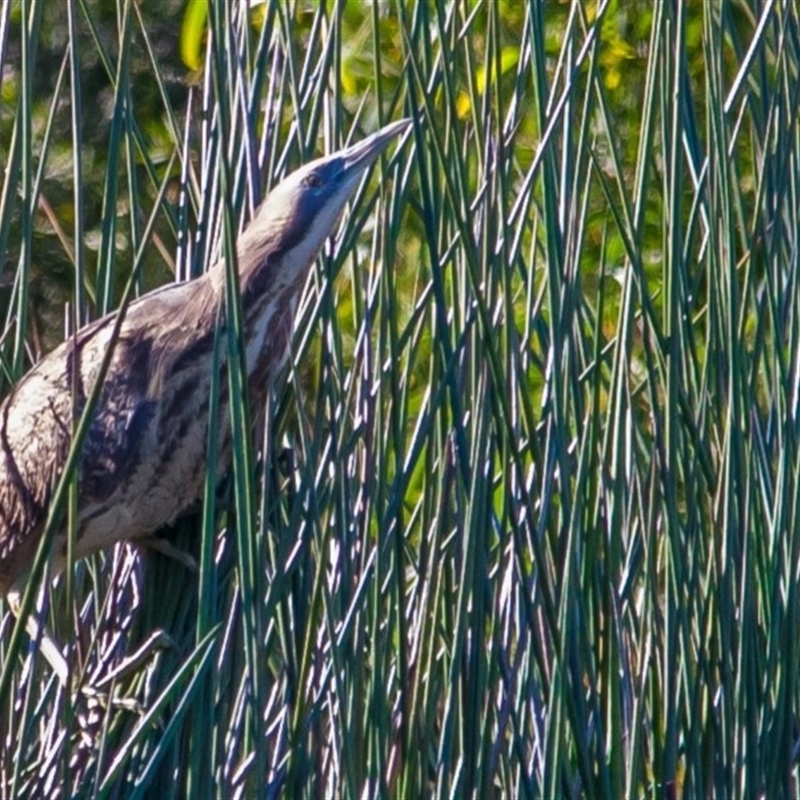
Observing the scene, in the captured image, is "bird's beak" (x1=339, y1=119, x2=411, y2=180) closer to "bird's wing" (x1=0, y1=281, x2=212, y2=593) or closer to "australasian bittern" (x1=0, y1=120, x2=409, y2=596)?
"australasian bittern" (x1=0, y1=120, x2=409, y2=596)

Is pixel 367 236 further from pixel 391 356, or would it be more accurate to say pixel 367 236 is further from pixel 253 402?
pixel 391 356

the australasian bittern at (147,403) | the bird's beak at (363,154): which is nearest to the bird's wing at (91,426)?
the australasian bittern at (147,403)

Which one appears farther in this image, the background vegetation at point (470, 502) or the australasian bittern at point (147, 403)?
the australasian bittern at point (147, 403)

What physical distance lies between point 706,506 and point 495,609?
7.6 inches

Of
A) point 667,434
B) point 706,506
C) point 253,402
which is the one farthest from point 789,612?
point 253,402

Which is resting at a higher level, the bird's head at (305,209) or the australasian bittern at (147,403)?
the bird's head at (305,209)

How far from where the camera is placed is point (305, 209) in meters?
1.45

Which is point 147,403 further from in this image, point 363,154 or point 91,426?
point 363,154

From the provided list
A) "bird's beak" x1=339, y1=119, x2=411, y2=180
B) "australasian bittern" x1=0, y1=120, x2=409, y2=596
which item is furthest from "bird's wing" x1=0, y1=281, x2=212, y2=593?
"bird's beak" x1=339, y1=119, x2=411, y2=180

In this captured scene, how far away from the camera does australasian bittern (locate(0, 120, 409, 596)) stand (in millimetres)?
1405

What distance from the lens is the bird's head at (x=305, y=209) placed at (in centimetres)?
139

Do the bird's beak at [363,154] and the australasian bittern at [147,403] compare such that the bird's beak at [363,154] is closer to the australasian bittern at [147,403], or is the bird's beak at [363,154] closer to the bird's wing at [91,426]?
the australasian bittern at [147,403]

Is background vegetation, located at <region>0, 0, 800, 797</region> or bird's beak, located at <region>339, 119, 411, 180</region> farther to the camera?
bird's beak, located at <region>339, 119, 411, 180</region>

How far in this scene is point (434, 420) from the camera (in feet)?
4.01
